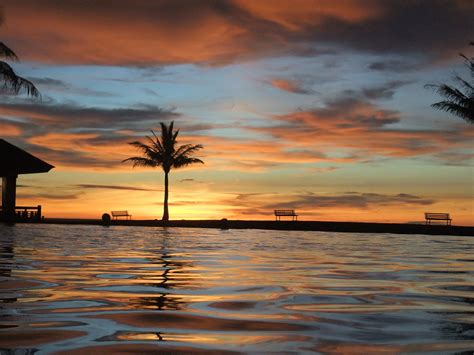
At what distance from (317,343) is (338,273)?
3.84m

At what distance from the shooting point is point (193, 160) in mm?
40625

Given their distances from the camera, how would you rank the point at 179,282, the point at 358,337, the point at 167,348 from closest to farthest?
1. the point at 167,348
2. the point at 358,337
3. the point at 179,282

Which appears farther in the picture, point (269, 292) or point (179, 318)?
point (269, 292)

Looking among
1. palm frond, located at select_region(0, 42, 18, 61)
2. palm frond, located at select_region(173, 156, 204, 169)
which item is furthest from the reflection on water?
palm frond, located at select_region(173, 156, 204, 169)

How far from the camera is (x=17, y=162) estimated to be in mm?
30312

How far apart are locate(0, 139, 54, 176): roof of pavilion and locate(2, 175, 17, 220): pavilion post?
0.61m

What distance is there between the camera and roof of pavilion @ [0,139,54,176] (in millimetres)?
29848

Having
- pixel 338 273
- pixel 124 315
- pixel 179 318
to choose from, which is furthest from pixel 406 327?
pixel 338 273

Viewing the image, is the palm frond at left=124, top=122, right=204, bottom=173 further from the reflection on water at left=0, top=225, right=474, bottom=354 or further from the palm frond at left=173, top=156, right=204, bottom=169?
the reflection on water at left=0, top=225, right=474, bottom=354

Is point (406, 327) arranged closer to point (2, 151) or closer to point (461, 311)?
point (461, 311)

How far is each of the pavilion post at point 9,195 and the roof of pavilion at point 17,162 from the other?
611 mm

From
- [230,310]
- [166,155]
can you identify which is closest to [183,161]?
[166,155]

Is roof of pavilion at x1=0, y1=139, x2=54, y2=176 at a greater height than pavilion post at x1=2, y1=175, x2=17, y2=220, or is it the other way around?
roof of pavilion at x1=0, y1=139, x2=54, y2=176

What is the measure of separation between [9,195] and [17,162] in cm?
240
